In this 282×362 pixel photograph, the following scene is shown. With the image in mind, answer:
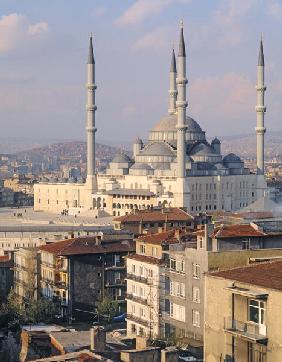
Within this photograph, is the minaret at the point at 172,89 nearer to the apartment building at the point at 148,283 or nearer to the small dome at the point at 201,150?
the small dome at the point at 201,150

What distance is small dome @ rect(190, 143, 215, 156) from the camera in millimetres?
69375

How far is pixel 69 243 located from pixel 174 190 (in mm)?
33031

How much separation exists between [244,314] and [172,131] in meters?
62.0

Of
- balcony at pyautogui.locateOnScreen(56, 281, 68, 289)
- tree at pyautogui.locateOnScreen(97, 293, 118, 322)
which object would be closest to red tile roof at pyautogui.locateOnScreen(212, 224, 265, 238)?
tree at pyautogui.locateOnScreen(97, 293, 118, 322)

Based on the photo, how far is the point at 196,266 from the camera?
20828 millimetres

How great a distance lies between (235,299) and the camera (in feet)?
30.9

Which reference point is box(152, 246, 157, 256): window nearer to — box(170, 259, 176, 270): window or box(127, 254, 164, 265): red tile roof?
box(127, 254, 164, 265): red tile roof

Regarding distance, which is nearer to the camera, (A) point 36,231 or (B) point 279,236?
(B) point 279,236

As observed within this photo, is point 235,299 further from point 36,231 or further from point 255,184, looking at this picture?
point 255,184

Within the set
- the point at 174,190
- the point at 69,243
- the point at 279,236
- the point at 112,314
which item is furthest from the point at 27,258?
the point at 174,190

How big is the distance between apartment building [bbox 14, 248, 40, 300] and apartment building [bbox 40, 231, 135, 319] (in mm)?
1451

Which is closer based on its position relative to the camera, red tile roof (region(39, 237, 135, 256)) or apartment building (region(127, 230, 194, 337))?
apartment building (region(127, 230, 194, 337))

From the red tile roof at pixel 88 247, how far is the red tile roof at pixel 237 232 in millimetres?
8849

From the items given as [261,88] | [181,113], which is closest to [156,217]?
[181,113]
